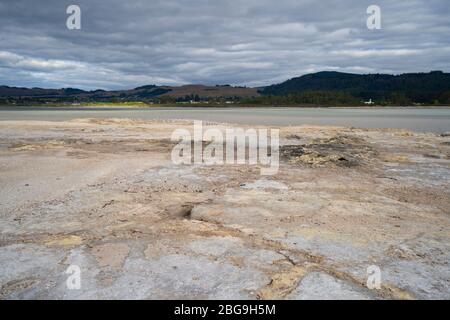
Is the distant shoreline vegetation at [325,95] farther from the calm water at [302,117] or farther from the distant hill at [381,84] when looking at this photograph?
the calm water at [302,117]

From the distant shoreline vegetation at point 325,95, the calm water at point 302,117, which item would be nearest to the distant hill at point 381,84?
the distant shoreline vegetation at point 325,95

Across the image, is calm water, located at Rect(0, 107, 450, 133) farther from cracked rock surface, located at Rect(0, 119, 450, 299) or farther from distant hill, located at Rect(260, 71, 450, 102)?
distant hill, located at Rect(260, 71, 450, 102)

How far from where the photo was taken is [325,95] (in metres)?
109

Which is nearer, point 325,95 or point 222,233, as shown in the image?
point 222,233

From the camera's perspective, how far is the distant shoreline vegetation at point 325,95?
10406 cm

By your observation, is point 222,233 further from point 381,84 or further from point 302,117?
point 381,84

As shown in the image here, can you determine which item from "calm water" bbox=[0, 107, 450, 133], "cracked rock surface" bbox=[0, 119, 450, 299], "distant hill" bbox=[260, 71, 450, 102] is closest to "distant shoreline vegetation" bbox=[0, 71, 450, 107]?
"distant hill" bbox=[260, 71, 450, 102]

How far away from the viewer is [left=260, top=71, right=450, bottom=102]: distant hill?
111150mm

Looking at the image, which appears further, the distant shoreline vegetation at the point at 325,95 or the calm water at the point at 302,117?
the distant shoreline vegetation at the point at 325,95

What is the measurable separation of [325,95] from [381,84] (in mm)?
46485

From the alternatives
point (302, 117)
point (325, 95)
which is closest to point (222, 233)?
point (302, 117)

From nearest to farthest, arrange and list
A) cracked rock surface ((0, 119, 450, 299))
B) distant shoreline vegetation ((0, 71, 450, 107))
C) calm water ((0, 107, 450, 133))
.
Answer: cracked rock surface ((0, 119, 450, 299)) → calm water ((0, 107, 450, 133)) → distant shoreline vegetation ((0, 71, 450, 107))

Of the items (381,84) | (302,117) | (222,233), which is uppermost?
(381,84)
